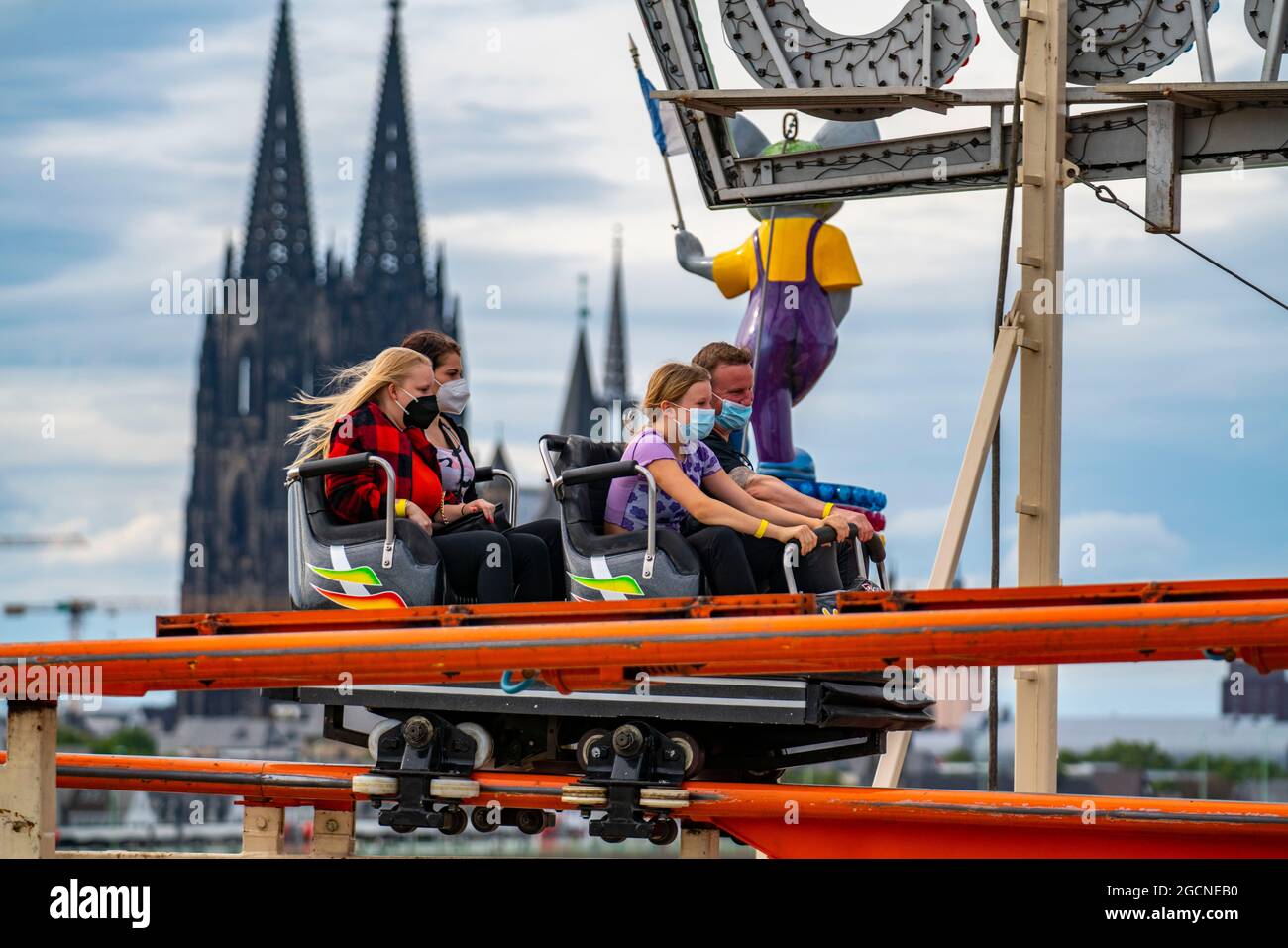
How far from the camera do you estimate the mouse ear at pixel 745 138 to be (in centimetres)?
1341

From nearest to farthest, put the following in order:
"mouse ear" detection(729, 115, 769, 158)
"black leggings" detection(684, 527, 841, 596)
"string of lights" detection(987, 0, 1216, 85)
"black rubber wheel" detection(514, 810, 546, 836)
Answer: "black leggings" detection(684, 527, 841, 596) → "black rubber wheel" detection(514, 810, 546, 836) → "string of lights" detection(987, 0, 1216, 85) → "mouse ear" detection(729, 115, 769, 158)

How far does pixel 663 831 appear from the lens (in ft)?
30.9

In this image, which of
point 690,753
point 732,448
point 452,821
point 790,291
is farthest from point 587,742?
point 790,291

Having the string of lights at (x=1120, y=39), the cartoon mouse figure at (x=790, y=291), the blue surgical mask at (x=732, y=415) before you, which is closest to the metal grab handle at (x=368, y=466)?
the blue surgical mask at (x=732, y=415)

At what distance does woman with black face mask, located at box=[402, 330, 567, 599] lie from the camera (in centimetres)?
1003

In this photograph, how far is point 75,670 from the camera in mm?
8344

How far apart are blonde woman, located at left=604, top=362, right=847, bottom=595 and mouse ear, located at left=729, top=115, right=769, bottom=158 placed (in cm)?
386

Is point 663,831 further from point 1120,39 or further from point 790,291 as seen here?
point 1120,39

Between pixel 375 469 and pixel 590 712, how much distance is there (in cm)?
140

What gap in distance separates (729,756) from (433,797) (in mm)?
1383

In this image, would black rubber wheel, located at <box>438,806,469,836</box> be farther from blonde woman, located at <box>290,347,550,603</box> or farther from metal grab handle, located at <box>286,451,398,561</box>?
metal grab handle, located at <box>286,451,398,561</box>

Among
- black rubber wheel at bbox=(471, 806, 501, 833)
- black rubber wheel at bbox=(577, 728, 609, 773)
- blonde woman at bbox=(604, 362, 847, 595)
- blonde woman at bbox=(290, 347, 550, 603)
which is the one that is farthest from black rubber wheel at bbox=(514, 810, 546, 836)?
blonde woman at bbox=(604, 362, 847, 595)

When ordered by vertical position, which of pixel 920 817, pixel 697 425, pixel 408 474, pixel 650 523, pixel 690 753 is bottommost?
pixel 920 817
